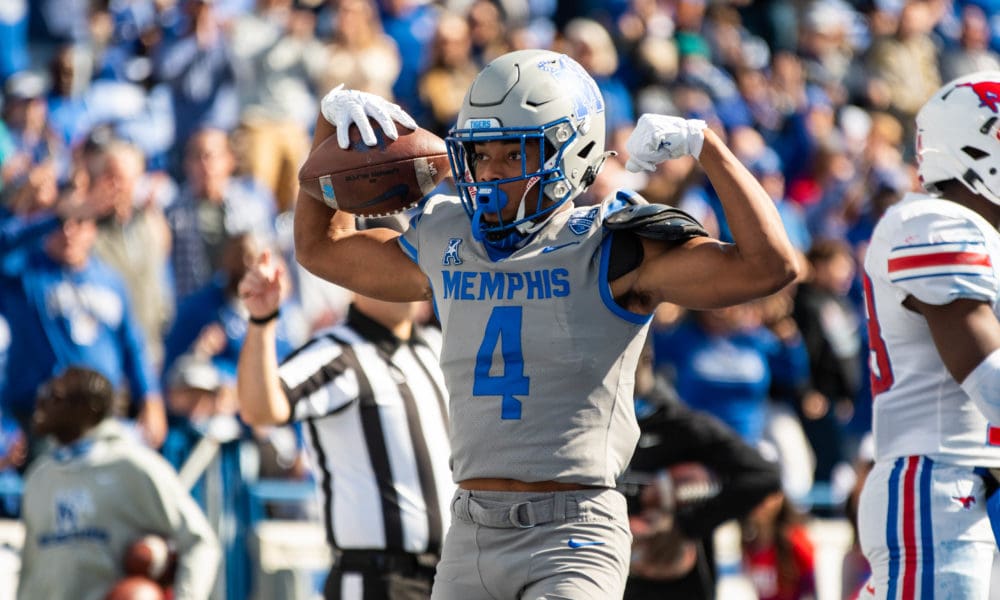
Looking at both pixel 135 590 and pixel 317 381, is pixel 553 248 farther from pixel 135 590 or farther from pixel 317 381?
pixel 135 590

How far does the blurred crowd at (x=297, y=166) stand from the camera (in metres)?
7.18

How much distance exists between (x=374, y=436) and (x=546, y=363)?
1483 mm

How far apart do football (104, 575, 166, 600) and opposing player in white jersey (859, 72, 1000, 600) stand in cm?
273

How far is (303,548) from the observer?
21.4ft

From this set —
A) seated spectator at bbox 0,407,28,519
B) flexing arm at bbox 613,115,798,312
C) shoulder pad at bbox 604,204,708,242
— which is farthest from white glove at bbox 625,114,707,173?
seated spectator at bbox 0,407,28,519

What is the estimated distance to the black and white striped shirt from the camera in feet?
15.6

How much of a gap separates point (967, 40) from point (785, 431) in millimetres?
5696

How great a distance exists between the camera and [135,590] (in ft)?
18.3

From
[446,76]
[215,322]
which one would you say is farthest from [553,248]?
[446,76]

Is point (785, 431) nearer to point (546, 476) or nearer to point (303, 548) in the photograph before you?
point (303, 548)

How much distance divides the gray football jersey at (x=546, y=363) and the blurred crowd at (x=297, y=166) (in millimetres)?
Result: 2409

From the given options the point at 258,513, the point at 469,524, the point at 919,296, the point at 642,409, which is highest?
the point at 919,296

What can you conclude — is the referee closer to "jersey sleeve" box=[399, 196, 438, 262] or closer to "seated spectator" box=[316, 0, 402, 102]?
"jersey sleeve" box=[399, 196, 438, 262]

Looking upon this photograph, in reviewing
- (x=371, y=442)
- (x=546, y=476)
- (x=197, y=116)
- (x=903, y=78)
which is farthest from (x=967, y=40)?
(x=546, y=476)
